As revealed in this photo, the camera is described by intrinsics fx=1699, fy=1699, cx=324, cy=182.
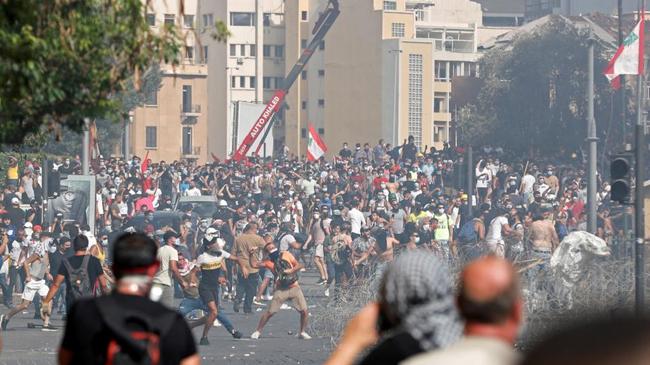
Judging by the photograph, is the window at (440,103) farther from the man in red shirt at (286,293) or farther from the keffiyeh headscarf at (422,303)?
the keffiyeh headscarf at (422,303)

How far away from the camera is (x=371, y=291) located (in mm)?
20656

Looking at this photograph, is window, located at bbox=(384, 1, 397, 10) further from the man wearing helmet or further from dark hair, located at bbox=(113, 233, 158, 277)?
dark hair, located at bbox=(113, 233, 158, 277)

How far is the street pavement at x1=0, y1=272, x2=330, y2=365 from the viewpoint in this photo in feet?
60.5

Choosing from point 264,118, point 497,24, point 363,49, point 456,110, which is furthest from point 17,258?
point 497,24

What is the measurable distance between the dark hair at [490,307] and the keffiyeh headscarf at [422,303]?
0.70m

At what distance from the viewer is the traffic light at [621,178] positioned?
65.9 ft

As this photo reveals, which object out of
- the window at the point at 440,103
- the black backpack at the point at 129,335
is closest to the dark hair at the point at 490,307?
the black backpack at the point at 129,335

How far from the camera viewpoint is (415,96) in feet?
341

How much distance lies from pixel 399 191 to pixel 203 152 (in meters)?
80.0

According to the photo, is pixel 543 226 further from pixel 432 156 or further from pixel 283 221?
pixel 432 156

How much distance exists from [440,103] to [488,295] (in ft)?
346

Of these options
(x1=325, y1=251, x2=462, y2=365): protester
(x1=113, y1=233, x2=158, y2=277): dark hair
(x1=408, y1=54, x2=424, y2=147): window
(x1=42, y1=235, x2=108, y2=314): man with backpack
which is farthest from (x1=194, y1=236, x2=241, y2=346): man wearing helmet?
(x1=408, y1=54, x2=424, y2=147): window

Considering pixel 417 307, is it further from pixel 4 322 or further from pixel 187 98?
pixel 187 98

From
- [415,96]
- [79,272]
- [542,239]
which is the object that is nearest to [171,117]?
[415,96]
